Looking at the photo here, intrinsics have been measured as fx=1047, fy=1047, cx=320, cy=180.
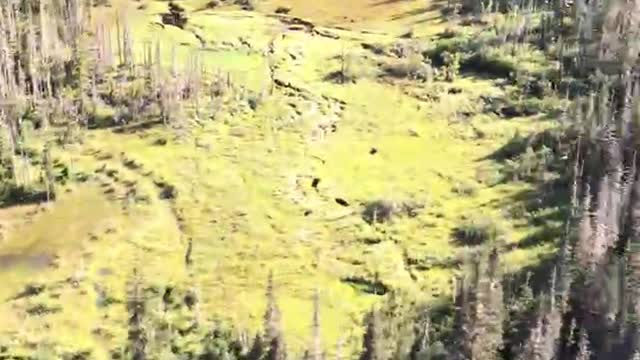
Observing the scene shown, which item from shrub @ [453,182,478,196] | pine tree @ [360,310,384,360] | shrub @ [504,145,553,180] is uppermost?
shrub @ [504,145,553,180]

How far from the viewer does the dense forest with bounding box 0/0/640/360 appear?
3609cm

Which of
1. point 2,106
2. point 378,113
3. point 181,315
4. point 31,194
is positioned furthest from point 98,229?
point 378,113

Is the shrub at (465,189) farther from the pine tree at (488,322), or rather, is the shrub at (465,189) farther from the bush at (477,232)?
the pine tree at (488,322)

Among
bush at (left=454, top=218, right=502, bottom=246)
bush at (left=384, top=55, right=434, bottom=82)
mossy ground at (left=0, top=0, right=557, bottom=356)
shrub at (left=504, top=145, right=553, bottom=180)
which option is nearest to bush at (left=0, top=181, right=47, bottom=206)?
mossy ground at (left=0, top=0, right=557, bottom=356)

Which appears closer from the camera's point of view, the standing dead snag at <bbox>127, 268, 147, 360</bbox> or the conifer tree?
the conifer tree

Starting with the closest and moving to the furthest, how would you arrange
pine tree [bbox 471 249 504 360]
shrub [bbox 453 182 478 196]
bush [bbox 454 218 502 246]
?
pine tree [bbox 471 249 504 360]
bush [bbox 454 218 502 246]
shrub [bbox 453 182 478 196]

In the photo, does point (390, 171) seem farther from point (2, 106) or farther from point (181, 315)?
point (2, 106)

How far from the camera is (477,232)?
44281 mm

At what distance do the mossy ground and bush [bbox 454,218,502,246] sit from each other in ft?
1.69

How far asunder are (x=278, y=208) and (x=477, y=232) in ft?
29.2

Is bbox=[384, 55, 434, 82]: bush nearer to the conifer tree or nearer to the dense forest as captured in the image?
the dense forest

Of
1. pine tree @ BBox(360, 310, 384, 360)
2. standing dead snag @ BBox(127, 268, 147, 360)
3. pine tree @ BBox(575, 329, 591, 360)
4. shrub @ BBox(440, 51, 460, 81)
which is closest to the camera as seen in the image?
pine tree @ BBox(575, 329, 591, 360)

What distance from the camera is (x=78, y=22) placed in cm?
6081

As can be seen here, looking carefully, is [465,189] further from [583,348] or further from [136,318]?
[136,318]
